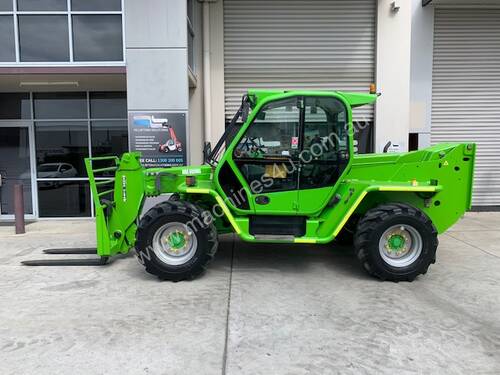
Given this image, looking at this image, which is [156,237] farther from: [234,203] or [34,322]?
[34,322]

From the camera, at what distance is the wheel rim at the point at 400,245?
517 centimetres

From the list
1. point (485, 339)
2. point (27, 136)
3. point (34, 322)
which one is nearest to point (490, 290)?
point (485, 339)

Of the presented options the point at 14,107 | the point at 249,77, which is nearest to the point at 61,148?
the point at 14,107

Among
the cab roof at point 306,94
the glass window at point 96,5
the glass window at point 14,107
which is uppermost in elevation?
the glass window at point 96,5

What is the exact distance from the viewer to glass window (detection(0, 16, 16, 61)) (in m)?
8.12

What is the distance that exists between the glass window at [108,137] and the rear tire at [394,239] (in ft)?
21.0

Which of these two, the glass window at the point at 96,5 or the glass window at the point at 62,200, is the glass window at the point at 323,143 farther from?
the glass window at the point at 62,200

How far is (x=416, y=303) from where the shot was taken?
449 cm

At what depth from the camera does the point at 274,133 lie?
17.4 feet

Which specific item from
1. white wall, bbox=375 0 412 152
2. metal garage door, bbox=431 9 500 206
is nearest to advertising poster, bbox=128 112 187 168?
white wall, bbox=375 0 412 152

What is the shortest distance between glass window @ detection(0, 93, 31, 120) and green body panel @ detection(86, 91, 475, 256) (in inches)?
204

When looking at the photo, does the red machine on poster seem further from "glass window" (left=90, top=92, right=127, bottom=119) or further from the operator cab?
the operator cab

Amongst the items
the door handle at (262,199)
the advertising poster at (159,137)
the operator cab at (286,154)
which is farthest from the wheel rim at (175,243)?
the advertising poster at (159,137)

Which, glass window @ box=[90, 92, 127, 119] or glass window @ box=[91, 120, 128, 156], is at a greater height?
glass window @ box=[90, 92, 127, 119]
